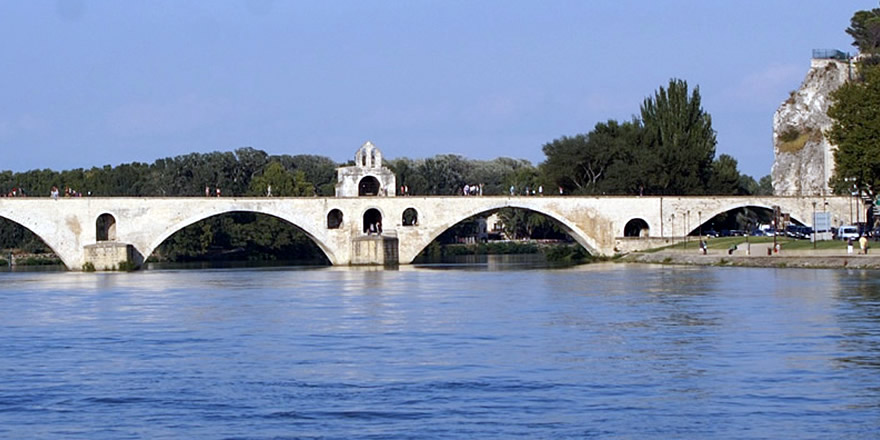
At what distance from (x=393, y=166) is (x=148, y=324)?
3614 inches

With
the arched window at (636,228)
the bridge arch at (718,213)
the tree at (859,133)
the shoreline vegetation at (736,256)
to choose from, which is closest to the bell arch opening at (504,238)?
the shoreline vegetation at (736,256)

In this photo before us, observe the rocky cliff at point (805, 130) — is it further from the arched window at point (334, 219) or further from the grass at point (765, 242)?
the arched window at point (334, 219)

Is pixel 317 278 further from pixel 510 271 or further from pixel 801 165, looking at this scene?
pixel 801 165

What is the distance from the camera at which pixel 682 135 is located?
85.4 metres

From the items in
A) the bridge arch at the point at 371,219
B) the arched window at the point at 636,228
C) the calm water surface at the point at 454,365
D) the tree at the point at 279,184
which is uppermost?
the tree at the point at 279,184

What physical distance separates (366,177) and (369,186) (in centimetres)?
64

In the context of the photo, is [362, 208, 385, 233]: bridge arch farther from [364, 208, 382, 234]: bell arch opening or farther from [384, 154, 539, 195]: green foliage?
[384, 154, 539, 195]: green foliage

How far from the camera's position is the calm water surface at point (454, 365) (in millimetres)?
19062

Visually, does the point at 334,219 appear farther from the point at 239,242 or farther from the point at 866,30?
the point at 866,30

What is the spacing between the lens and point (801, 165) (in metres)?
95.7

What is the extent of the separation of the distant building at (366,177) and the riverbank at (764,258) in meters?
14.8

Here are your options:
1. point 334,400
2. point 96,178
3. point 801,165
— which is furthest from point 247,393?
point 96,178

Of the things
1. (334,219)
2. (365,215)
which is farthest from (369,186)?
(334,219)

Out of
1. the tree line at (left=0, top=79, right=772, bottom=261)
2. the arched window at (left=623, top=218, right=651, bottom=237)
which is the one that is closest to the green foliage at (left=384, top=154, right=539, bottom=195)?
the tree line at (left=0, top=79, right=772, bottom=261)
